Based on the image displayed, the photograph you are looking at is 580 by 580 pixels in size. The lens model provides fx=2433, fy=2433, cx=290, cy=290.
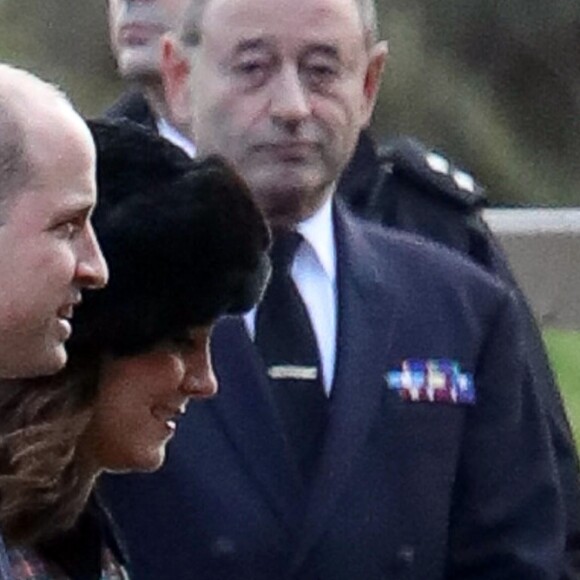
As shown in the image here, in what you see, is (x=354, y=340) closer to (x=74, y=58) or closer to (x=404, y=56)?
(x=404, y=56)

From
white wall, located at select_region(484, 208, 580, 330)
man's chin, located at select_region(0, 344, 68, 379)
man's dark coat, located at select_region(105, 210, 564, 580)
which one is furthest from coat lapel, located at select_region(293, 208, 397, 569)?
white wall, located at select_region(484, 208, 580, 330)

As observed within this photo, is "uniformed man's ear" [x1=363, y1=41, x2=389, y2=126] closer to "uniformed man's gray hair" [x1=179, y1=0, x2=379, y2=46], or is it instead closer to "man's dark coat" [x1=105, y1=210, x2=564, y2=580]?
"uniformed man's gray hair" [x1=179, y1=0, x2=379, y2=46]

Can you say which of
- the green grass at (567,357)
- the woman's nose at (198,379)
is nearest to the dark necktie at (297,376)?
the woman's nose at (198,379)

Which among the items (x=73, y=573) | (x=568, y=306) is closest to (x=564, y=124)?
(x=568, y=306)

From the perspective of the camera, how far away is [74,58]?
62.2 feet

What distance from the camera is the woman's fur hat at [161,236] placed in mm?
2715

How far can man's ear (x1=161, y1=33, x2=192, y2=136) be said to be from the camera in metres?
3.68

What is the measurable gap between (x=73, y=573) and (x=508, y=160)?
15.1m

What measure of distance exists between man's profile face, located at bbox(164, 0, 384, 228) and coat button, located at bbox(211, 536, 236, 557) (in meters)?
0.49

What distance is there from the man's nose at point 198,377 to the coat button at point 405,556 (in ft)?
2.24

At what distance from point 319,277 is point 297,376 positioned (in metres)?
0.17

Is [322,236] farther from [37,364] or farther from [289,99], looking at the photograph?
[37,364]

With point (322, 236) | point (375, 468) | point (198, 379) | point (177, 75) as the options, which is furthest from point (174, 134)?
point (198, 379)

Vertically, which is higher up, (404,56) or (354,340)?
(354,340)
